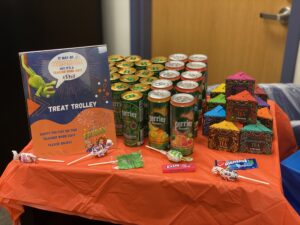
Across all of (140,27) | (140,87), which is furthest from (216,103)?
(140,27)

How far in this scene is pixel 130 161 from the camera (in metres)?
1.20

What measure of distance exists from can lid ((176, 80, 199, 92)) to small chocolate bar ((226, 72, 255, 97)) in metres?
0.16

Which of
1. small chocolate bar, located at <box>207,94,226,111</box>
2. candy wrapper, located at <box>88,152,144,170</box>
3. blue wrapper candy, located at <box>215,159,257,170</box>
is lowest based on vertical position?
candy wrapper, located at <box>88,152,144,170</box>

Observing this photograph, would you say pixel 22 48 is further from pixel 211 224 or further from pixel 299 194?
pixel 299 194

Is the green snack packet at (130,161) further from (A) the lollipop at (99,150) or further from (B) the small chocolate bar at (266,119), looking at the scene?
(B) the small chocolate bar at (266,119)

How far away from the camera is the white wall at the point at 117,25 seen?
2.47 metres

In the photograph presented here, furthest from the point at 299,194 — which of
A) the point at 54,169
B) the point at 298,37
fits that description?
the point at 298,37

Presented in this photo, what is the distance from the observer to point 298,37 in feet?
6.88

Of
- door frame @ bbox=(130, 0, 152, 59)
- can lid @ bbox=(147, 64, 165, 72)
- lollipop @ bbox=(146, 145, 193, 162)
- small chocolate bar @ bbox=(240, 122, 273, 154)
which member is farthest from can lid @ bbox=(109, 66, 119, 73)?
door frame @ bbox=(130, 0, 152, 59)

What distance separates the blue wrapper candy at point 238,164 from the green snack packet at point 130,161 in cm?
25

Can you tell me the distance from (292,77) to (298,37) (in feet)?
0.79

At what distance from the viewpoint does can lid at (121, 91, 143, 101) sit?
1.21m

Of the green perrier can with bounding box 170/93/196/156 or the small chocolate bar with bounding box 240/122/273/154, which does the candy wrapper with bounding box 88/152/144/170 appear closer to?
the green perrier can with bounding box 170/93/196/156

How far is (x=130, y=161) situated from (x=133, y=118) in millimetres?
144
